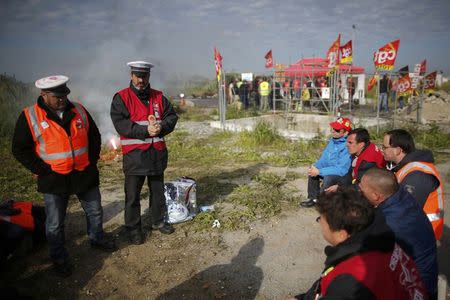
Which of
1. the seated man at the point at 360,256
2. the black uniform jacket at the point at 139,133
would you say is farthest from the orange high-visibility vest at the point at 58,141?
the seated man at the point at 360,256

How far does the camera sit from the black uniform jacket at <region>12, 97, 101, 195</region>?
3.47 meters

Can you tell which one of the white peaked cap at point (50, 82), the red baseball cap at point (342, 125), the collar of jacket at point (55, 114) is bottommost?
the red baseball cap at point (342, 125)

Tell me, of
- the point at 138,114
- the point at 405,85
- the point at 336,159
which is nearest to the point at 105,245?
the point at 138,114

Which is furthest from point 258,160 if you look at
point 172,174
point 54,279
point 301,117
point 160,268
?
point 301,117

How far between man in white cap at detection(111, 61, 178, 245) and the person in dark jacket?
275 cm

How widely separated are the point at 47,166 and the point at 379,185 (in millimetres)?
3217

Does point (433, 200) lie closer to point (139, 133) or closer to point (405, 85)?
point (139, 133)

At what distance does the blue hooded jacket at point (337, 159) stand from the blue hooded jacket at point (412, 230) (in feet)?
8.94

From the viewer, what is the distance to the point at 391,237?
5.80 feet

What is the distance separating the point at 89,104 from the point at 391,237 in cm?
1254

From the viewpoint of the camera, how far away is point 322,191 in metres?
3.29

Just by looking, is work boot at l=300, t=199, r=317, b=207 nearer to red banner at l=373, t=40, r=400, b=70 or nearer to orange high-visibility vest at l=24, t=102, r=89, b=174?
orange high-visibility vest at l=24, t=102, r=89, b=174

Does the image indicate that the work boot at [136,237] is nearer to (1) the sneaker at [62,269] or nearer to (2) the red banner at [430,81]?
(1) the sneaker at [62,269]

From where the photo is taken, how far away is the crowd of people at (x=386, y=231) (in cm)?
165
